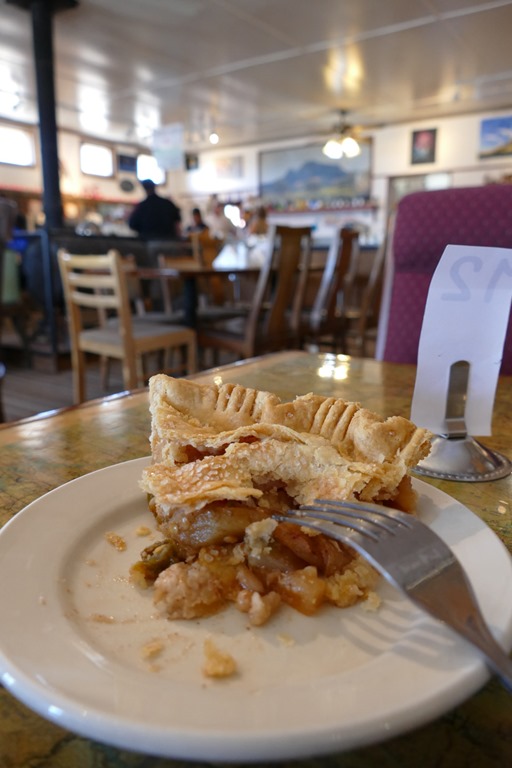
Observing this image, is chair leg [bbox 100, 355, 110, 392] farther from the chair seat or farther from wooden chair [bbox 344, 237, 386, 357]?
wooden chair [bbox 344, 237, 386, 357]

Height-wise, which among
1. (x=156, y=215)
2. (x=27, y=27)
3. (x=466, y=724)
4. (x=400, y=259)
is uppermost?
(x=27, y=27)

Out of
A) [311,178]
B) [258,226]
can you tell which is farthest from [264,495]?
[311,178]

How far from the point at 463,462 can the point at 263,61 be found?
698 cm

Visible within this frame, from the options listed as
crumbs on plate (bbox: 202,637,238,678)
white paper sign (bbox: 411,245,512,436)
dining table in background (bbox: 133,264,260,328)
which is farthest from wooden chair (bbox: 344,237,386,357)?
crumbs on plate (bbox: 202,637,238,678)

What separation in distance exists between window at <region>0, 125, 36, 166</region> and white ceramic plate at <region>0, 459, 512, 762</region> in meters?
11.0

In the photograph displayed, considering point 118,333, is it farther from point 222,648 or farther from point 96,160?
point 96,160

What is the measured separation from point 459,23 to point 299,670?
6.60 m

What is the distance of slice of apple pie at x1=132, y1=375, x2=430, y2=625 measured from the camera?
17.8 inches

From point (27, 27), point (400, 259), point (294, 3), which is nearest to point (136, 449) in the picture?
point (400, 259)

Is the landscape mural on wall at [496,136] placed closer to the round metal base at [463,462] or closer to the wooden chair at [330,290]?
the wooden chair at [330,290]

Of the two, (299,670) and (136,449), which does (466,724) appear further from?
(136,449)

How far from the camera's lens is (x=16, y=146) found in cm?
982

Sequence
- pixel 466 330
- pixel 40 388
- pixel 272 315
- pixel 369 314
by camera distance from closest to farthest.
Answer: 1. pixel 466 330
2. pixel 272 315
3. pixel 40 388
4. pixel 369 314

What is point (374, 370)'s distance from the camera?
1402 mm
